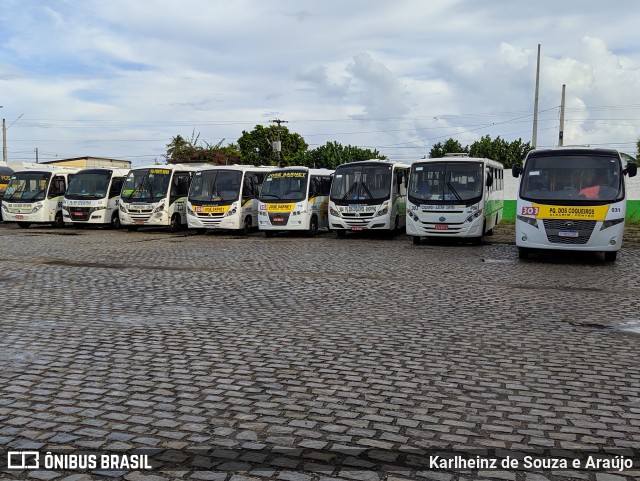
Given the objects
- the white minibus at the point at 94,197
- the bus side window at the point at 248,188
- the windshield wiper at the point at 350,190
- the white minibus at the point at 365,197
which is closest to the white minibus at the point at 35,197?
the white minibus at the point at 94,197

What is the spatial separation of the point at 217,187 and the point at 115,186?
595 centimetres

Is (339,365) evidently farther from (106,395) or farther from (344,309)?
(344,309)

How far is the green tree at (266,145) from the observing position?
7581 centimetres

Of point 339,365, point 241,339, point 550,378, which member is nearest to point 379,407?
point 339,365

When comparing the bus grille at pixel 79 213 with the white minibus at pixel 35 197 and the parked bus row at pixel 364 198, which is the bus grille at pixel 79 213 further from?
the white minibus at pixel 35 197

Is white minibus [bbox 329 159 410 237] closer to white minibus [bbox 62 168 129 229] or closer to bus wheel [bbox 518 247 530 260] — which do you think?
bus wheel [bbox 518 247 530 260]

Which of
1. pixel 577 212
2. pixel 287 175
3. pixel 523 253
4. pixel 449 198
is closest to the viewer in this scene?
pixel 577 212

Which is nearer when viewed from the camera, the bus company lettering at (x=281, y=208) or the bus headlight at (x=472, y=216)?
the bus headlight at (x=472, y=216)

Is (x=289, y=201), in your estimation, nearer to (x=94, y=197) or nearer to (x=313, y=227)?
(x=313, y=227)

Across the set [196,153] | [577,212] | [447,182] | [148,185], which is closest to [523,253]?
[577,212]

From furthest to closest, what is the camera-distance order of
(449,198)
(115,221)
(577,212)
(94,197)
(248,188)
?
(115,221) < (94,197) < (248,188) < (449,198) < (577,212)

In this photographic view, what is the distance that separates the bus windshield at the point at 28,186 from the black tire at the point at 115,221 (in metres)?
3.10

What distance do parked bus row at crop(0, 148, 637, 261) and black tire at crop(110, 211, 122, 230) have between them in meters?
0.09

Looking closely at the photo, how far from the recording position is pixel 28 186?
2980cm
